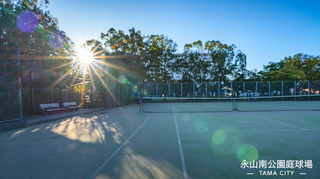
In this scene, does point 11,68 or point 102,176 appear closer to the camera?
point 102,176

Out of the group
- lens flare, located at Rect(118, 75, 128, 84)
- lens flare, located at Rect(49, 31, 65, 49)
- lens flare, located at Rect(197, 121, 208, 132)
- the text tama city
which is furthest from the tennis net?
the text tama city

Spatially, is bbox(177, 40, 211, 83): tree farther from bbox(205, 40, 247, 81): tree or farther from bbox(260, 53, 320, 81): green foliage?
bbox(260, 53, 320, 81): green foliage

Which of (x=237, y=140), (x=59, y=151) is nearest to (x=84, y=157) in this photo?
(x=59, y=151)

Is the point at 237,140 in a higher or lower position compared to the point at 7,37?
lower

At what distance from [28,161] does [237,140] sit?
6.19 meters

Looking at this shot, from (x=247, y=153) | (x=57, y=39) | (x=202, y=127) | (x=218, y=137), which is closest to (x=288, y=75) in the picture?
(x=202, y=127)

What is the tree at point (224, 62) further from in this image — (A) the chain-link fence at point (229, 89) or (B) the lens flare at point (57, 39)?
(B) the lens flare at point (57, 39)

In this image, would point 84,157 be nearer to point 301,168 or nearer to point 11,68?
point 301,168

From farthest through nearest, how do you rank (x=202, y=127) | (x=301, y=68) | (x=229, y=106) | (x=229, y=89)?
(x=301, y=68)
(x=229, y=89)
(x=229, y=106)
(x=202, y=127)

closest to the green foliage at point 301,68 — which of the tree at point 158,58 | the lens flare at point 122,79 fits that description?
the tree at point 158,58

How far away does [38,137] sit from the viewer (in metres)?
7.14

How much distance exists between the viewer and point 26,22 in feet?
43.0

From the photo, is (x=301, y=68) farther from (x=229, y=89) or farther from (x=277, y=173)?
(x=277, y=173)

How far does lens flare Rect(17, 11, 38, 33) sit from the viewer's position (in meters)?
12.5
